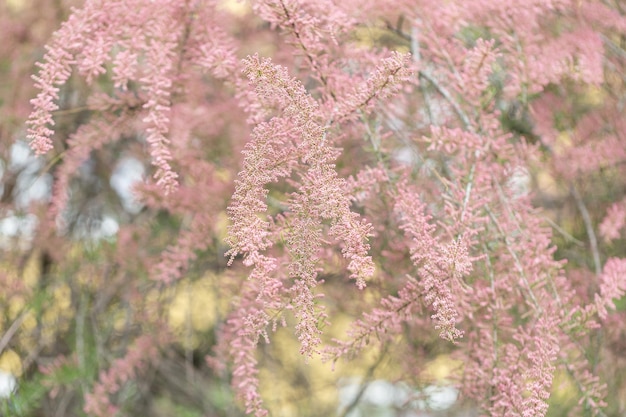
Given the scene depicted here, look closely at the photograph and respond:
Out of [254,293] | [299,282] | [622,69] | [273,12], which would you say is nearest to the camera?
[299,282]

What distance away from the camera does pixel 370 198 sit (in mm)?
1108

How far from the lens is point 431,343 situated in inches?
58.4

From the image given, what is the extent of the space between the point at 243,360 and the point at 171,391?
1.18m

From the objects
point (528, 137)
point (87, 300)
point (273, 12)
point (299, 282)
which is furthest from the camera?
point (87, 300)

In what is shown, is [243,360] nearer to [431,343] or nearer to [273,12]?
[273,12]

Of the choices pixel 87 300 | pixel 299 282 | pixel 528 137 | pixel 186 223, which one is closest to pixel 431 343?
pixel 528 137

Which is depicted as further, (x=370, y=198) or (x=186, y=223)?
(x=186, y=223)

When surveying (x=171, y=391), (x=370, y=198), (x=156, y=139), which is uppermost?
(x=156, y=139)

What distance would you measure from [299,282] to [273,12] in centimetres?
32

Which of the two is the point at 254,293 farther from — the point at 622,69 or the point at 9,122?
the point at 9,122

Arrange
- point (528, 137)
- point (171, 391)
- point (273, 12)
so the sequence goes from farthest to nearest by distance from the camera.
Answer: point (171, 391)
point (528, 137)
point (273, 12)

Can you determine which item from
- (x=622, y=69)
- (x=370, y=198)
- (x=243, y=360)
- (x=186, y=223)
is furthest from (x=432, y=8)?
(x=186, y=223)

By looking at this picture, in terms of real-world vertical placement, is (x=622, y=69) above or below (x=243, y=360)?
above

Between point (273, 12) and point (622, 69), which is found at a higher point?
point (273, 12)
